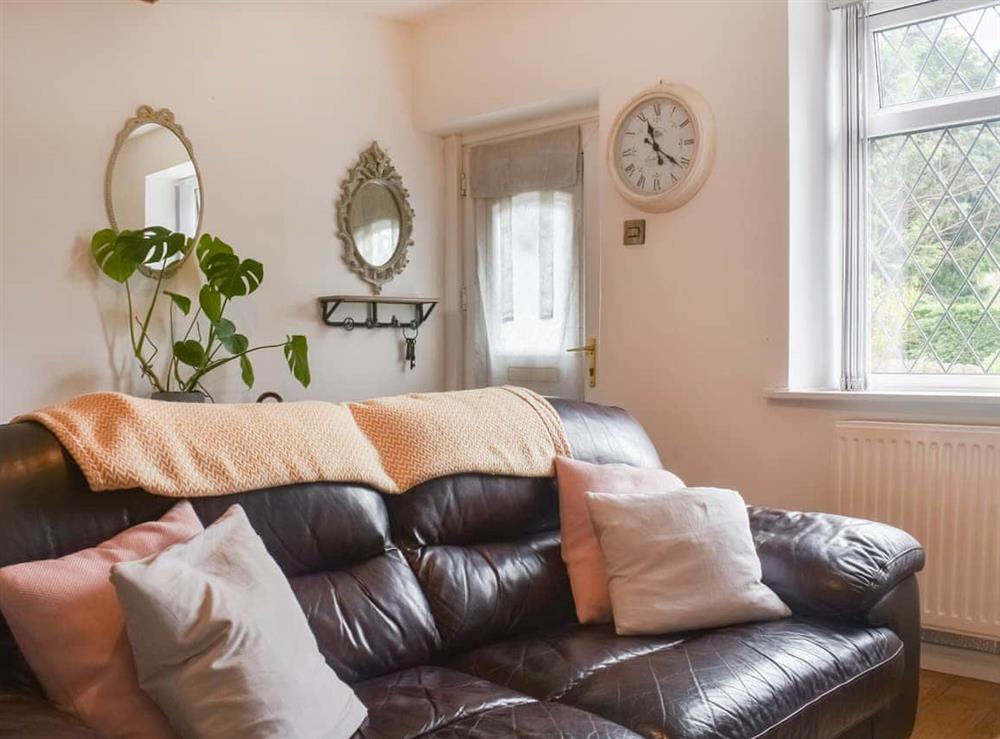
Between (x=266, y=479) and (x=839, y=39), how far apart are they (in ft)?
8.45

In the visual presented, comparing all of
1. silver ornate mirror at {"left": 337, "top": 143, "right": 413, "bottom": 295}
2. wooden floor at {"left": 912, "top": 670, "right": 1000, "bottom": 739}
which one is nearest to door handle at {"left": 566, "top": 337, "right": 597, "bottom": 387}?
silver ornate mirror at {"left": 337, "top": 143, "right": 413, "bottom": 295}

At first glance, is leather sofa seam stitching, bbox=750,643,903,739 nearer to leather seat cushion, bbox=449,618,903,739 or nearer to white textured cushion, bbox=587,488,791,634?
leather seat cushion, bbox=449,618,903,739

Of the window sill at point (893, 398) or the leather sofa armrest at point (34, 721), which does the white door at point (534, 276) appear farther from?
the leather sofa armrest at point (34, 721)

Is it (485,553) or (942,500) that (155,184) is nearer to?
(485,553)

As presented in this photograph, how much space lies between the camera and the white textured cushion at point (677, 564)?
2.05 metres

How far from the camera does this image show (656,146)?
11.2 ft

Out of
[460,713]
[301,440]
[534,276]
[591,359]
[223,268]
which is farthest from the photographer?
[534,276]

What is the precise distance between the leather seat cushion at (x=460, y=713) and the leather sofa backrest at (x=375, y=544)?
112 millimetres

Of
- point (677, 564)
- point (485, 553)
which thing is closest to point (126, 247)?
point (485, 553)

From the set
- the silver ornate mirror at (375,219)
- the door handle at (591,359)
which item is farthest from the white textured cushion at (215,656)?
the silver ornate mirror at (375,219)

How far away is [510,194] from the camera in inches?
165

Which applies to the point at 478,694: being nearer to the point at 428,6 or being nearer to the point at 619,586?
the point at 619,586

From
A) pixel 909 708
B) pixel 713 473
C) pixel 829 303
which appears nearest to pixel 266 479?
pixel 909 708

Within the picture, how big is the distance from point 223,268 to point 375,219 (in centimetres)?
99
